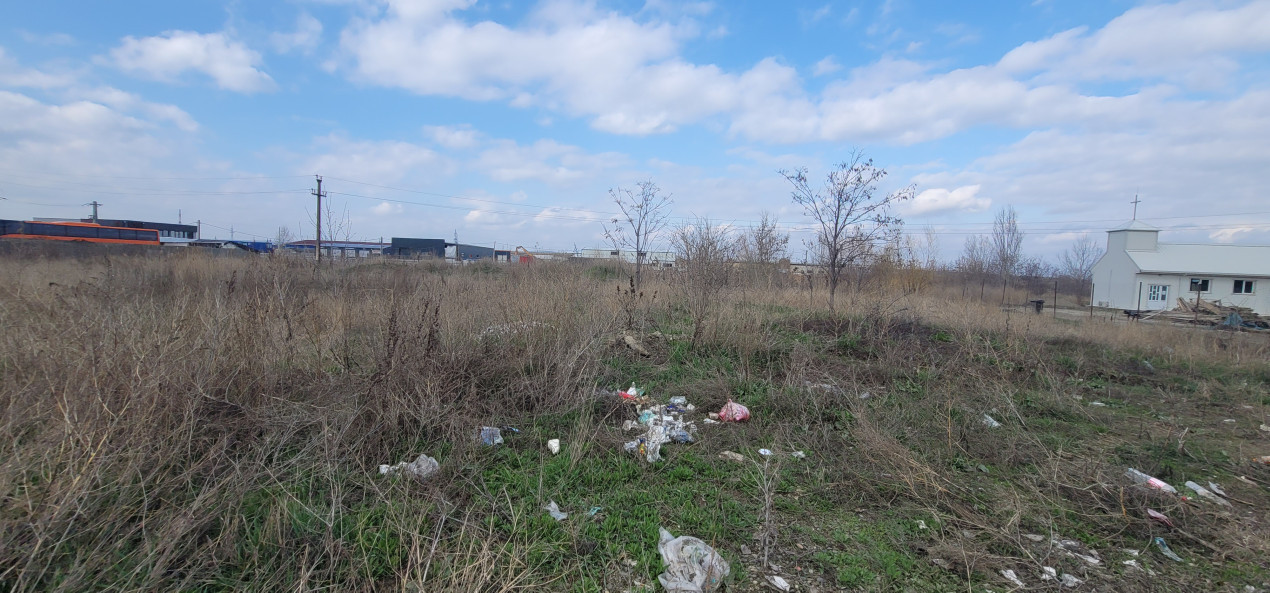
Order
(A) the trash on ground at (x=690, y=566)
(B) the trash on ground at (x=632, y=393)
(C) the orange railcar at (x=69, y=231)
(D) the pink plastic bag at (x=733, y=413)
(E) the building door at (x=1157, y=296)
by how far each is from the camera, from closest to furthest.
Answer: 1. (A) the trash on ground at (x=690, y=566)
2. (D) the pink plastic bag at (x=733, y=413)
3. (B) the trash on ground at (x=632, y=393)
4. (C) the orange railcar at (x=69, y=231)
5. (E) the building door at (x=1157, y=296)

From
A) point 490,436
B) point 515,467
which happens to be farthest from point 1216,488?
point 490,436

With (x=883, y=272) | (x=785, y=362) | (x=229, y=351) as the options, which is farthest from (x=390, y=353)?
(x=883, y=272)

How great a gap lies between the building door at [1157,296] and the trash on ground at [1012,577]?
38.6 m

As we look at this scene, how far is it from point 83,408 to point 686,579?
3016mm

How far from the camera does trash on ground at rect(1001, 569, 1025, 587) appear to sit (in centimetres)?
238

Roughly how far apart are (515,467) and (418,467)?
0.59m

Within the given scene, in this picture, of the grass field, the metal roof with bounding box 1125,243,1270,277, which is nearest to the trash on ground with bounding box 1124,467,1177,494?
the grass field

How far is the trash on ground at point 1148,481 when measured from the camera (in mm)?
3274

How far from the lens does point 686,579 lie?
2318mm

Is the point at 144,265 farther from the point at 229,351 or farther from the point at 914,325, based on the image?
the point at 914,325

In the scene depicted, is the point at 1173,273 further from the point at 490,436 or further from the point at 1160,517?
the point at 490,436

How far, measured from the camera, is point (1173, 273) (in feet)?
96.5

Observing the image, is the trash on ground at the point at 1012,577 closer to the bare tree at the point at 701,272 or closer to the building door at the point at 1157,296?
the bare tree at the point at 701,272

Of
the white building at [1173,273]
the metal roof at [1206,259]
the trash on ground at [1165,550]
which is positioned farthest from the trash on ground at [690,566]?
the metal roof at [1206,259]
